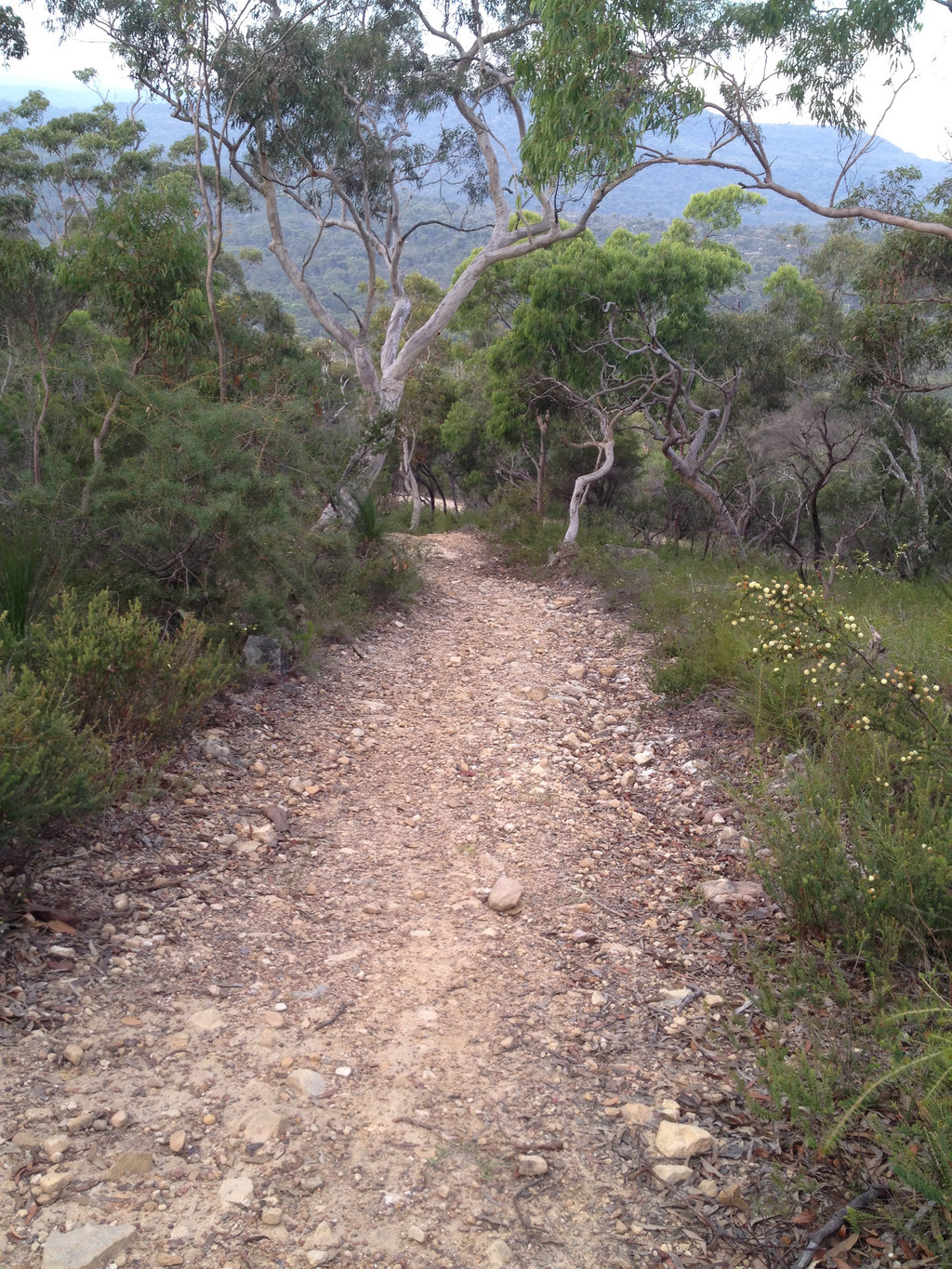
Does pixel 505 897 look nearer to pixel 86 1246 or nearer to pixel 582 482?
pixel 86 1246

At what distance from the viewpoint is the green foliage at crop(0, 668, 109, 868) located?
9.27ft

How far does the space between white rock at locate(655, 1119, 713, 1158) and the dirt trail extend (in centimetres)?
2

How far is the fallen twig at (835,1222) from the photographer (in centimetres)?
200

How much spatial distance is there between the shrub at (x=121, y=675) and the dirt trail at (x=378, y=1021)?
0.36 m

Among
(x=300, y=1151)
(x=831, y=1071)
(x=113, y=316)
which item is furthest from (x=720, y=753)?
(x=113, y=316)

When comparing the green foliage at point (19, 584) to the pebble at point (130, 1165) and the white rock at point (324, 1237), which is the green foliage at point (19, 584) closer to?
the pebble at point (130, 1165)

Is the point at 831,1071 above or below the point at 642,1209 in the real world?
above

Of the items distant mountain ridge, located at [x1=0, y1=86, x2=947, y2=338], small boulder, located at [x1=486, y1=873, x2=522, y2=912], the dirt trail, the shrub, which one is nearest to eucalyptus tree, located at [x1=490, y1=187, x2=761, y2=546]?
distant mountain ridge, located at [x1=0, y1=86, x2=947, y2=338]

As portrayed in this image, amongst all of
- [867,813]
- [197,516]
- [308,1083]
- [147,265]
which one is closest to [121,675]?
[197,516]

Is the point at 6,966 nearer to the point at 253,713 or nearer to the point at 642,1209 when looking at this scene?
the point at 642,1209

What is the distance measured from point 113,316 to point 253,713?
5.19 meters

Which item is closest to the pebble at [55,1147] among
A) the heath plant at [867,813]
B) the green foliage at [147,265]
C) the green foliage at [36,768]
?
the green foliage at [36,768]

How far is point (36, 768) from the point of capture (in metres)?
2.80

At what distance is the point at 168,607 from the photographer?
5.48 m
